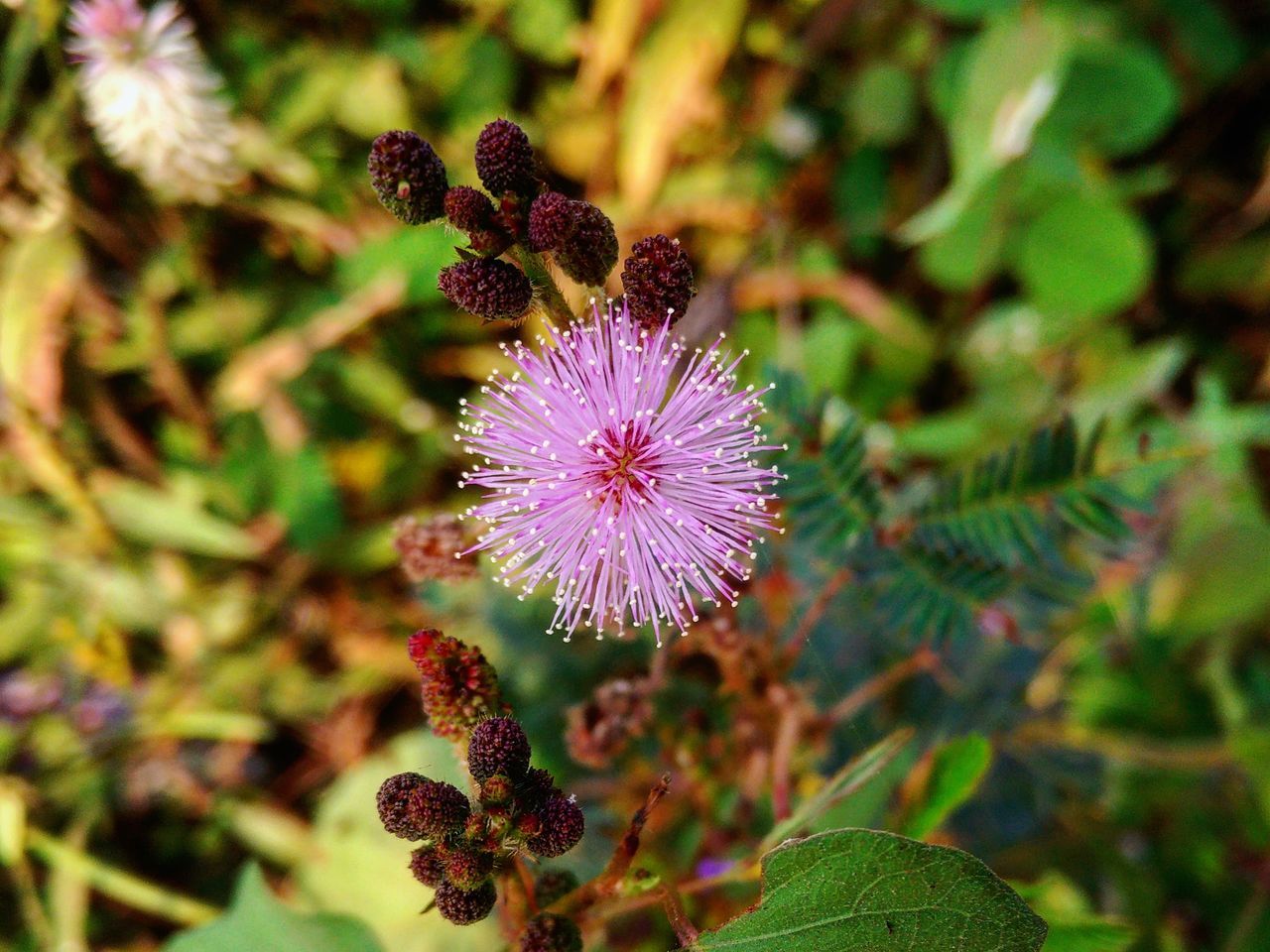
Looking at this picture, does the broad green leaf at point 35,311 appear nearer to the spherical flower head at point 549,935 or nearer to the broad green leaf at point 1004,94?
the spherical flower head at point 549,935

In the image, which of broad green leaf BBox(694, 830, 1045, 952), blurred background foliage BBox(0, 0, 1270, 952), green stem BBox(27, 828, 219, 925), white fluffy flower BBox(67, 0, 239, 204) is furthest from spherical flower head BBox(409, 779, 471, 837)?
white fluffy flower BBox(67, 0, 239, 204)

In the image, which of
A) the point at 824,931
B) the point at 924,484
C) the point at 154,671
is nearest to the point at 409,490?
the point at 154,671

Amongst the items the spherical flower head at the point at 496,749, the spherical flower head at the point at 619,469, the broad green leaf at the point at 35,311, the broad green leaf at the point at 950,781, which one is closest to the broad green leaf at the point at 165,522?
the broad green leaf at the point at 35,311

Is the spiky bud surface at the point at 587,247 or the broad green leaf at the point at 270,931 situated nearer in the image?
the spiky bud surface at the point at 587,247

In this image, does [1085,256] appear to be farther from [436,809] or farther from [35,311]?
[35,311]

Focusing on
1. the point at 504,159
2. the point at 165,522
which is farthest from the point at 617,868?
the point at 165,522

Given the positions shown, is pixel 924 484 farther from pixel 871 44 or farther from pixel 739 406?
pixel 871 44
